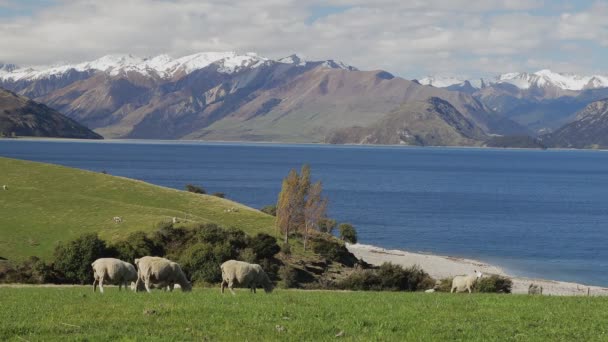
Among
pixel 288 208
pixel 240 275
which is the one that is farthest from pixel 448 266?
pixel 240 275

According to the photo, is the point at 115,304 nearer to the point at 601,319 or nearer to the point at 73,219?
the point at 601,319

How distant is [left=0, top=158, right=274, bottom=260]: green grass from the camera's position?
227 feet

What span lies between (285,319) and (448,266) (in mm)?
72224

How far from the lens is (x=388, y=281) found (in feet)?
189

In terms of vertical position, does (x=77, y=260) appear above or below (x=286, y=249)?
above

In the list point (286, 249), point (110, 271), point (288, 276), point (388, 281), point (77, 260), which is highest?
point (110, 271)

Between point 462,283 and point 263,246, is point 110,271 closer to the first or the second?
point 462,283

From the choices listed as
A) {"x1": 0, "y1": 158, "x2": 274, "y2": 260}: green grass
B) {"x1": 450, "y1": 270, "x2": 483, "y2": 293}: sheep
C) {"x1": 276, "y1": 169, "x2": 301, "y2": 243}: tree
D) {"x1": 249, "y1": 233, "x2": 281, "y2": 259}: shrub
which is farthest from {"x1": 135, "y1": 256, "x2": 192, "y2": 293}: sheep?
{"x1": 276, "y1": 169, "x2": 301, "y2": 243}: tree

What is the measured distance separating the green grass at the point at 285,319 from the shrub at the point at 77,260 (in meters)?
28.1

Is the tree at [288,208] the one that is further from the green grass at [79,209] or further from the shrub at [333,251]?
the shrub at [333,251]

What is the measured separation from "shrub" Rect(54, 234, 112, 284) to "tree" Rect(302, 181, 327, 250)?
96.9ft

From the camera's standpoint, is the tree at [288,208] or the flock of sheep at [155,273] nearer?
the flock of sheep at [155,273]

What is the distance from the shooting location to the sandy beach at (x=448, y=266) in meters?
77.6

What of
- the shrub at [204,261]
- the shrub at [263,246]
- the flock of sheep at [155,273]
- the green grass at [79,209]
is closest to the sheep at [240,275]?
the flock of sheep at [155,273]
